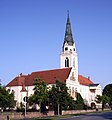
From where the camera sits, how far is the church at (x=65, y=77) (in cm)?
9375

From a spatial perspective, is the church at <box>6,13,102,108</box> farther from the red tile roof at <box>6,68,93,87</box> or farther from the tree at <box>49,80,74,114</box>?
the tree at <box>49,80,74,114</box>

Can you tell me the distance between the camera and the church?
9375cm

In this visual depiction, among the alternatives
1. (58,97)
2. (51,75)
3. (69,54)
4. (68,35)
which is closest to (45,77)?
(51,75)

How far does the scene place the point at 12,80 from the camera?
101 meters

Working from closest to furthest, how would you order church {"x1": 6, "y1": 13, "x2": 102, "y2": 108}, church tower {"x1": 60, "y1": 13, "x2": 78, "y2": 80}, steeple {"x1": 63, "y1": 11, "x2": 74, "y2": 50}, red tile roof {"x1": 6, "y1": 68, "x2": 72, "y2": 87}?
red tile roof {"x1": 6, "y1": 68, "x2": 72, "y2": 87}
church {"x1": 6, "y1": 13, "x2": 102, "y2": 108}
church tower {"x1": 60, "y1": 13, "x2": 78, "y2": 80}
steeple {"x1": 63, "y1": 11, "x2": 74, "y2": 50}

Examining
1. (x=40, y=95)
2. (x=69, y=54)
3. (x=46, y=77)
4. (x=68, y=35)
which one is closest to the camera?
(x=40, y=95)

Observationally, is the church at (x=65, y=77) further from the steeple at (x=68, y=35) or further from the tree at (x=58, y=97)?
the tree at (x=58, y=97)

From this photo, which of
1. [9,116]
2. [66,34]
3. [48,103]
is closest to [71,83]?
[66,34]

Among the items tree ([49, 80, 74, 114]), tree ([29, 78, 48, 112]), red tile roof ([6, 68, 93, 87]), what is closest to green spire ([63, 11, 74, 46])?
red tile roof ([6, 68, 93, 87])

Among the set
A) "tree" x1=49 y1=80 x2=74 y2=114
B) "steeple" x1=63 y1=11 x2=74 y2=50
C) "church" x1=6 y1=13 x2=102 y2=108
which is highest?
"steeple" x1=63 y1=11 x2=74 y2=50

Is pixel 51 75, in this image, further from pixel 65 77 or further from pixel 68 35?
pixel 68 35

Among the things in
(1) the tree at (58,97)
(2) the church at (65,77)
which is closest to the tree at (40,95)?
(1) the tree at (58,97)

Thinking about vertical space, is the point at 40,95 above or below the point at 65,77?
below

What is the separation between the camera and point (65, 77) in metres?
92.1
